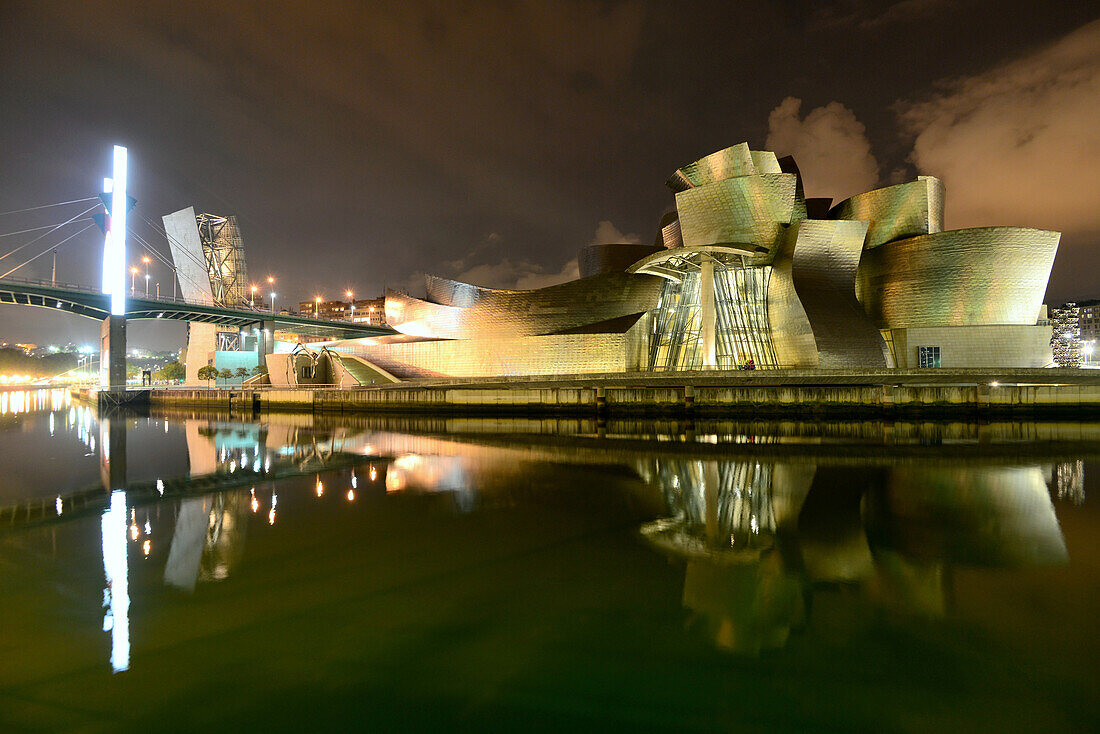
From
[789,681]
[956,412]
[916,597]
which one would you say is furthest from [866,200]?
[789,681]

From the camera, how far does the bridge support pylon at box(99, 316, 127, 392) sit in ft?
88.7

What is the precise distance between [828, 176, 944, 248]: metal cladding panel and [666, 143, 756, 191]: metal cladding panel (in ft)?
19.8

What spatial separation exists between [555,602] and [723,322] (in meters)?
22.8

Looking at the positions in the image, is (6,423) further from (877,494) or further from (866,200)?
(866,200)

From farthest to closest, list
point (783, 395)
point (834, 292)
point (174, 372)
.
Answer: point (174, 372) < point (834, 292) < point (783, 395)

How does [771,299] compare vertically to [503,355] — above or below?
above

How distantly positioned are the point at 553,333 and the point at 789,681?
23225 millimetres

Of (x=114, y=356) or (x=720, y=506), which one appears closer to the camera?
(x=720, y=506)

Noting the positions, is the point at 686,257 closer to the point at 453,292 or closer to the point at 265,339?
the point at 453,292

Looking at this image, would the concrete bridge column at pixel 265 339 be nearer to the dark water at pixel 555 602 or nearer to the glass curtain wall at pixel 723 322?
the glass curtain wall at pixel 723 322

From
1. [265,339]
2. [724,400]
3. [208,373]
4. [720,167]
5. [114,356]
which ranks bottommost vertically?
[724,400]

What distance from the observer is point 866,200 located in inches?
945

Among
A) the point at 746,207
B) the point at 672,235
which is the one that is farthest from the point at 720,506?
the point at 672,235

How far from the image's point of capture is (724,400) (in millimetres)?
17969
